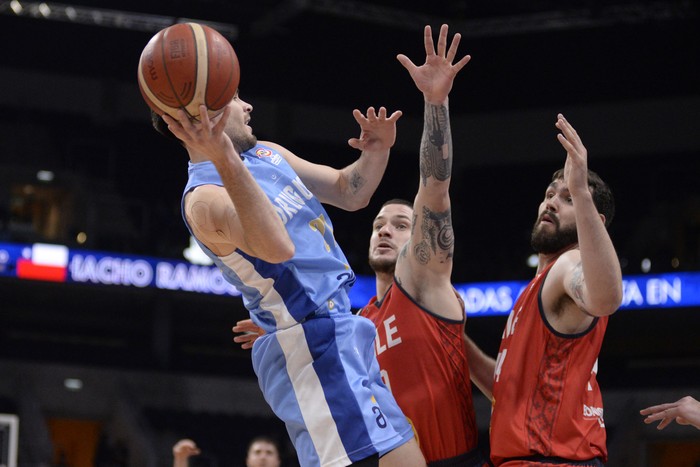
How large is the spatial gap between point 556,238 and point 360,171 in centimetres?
82

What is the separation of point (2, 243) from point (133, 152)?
3.86m

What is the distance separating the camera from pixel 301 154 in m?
19.5

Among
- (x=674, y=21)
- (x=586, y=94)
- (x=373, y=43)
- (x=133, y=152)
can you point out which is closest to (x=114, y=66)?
(x=133, y=152)

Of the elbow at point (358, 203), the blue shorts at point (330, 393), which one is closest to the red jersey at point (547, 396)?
the blue shorts at point (330, 393)

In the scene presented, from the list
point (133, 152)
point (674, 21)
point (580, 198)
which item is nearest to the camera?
point (580, 198)

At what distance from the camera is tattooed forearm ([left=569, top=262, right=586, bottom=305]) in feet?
11.1

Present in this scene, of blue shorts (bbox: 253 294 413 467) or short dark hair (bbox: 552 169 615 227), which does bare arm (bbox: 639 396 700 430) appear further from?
blue shorts (bbox: 253 294 413 467)

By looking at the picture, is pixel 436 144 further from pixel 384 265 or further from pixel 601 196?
pixel 384 265

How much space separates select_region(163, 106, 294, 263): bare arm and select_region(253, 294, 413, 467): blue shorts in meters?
0.45

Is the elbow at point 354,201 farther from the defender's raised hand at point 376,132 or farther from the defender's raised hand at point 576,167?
the defender's raised hand at point 576,167

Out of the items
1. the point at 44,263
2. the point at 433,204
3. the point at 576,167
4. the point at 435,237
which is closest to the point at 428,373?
the point at 435,237

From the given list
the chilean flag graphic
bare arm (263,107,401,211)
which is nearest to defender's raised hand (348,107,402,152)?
bare arm (263,107,401,211)

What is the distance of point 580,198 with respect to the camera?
129 inches

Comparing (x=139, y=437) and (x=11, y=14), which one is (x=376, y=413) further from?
(x=11, y=14)
